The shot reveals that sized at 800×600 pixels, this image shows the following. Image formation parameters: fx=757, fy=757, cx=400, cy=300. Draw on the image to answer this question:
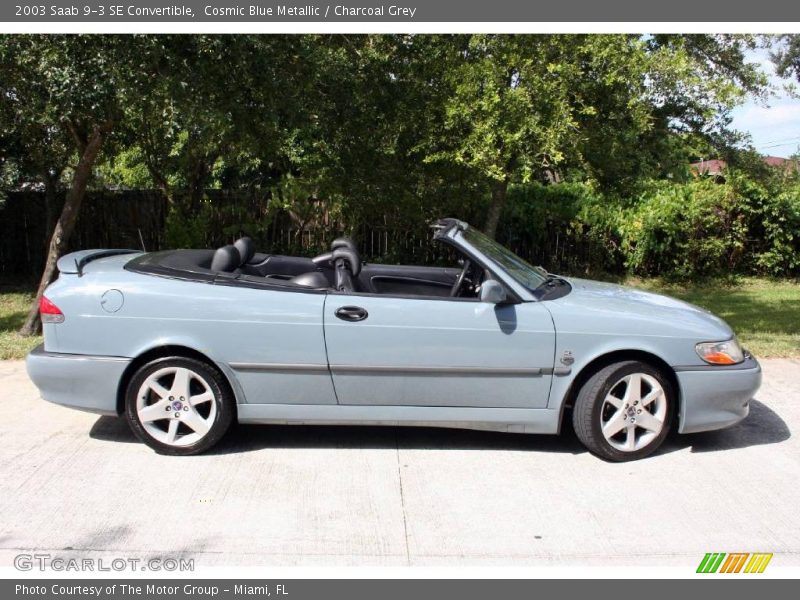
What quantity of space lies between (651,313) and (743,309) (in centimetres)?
654

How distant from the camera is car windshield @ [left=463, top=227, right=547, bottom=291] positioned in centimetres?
479

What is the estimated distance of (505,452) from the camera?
473cm

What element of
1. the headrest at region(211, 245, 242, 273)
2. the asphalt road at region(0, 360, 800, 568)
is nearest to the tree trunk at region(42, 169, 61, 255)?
the asphalt road at region(0, 360, 800, 568)

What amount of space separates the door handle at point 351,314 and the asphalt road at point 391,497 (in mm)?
869

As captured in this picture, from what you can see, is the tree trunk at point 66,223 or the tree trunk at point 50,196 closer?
the tree trunk at point 66,223

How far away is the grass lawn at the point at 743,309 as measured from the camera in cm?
752

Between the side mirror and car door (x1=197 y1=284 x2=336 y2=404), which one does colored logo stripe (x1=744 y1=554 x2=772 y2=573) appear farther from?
car door (x1=197 y1=284 x2=336 y2=404)

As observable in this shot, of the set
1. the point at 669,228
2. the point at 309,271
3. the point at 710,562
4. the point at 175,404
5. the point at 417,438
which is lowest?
the point at 417,438

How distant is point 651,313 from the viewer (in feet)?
15.2

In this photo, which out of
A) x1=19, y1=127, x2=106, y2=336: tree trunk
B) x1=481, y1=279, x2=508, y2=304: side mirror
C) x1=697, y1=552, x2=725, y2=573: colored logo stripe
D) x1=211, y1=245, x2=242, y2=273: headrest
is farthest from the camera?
x1=19, y1=127, x2=106, y2=336: tree trunk

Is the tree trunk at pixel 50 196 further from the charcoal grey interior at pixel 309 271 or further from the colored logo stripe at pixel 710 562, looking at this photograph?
the colored logo stripe at pixel 710 562

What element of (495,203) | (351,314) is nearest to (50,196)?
(495,203)

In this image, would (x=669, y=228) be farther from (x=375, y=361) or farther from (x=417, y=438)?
(x=375, y=361)

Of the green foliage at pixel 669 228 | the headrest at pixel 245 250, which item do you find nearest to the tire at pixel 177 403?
the headrest at pixel 245 250
